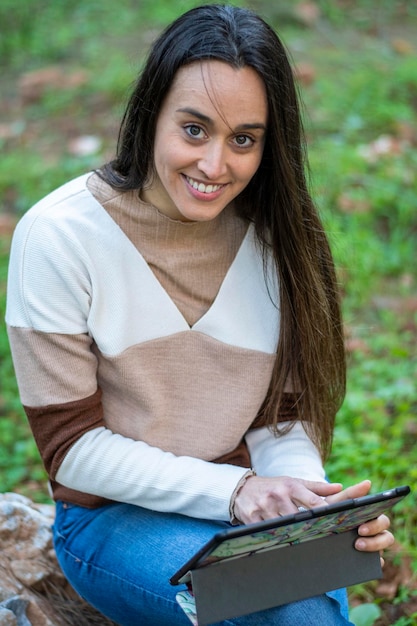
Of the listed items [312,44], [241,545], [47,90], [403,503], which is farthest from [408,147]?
[241,545]

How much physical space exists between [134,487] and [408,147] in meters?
2.96

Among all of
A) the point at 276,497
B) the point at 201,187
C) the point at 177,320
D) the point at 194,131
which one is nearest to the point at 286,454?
the point at 276,497

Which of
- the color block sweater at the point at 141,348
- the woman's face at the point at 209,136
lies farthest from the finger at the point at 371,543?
the woman's face at the point at 209,136

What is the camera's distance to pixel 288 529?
142cm

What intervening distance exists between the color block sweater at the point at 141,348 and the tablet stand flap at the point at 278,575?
0.64 ft

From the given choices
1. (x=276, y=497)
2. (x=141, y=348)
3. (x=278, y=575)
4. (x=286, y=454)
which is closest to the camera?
(x=278, y=575)

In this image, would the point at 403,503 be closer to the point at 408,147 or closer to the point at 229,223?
the point at 229,223

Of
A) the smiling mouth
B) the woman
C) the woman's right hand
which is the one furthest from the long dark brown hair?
the woman's right hand

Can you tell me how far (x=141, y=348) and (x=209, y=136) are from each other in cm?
44

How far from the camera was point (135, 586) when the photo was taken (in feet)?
5.57

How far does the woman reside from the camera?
1.68 metres

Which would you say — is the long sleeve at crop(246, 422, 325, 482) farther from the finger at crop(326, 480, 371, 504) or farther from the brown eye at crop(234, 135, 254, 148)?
the brown eye at crop(234, 135, 254, 148)

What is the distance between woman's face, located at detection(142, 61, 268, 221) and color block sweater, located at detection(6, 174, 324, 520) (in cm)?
10

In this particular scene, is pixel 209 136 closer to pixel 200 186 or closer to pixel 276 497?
pixel 200 186
